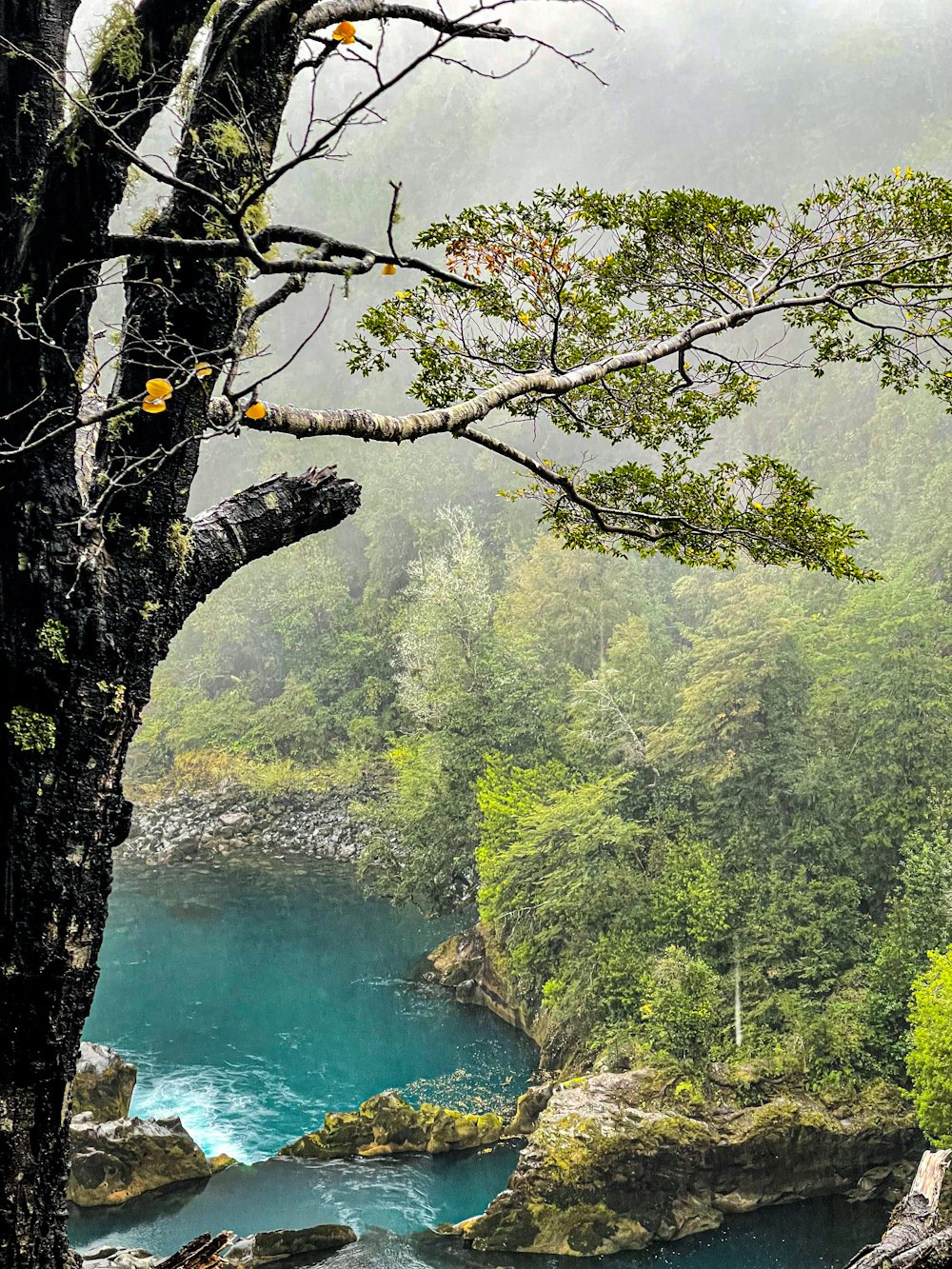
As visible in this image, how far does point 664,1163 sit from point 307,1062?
5.55 metres

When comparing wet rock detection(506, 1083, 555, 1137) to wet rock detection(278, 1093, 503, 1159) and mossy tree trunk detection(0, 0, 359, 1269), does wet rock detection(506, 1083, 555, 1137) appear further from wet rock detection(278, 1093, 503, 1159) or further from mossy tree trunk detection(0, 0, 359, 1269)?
mossy tree trunk detection(0, 0, 359, 1269)

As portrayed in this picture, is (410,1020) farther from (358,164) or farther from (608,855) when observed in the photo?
(358,164)

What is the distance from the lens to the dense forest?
11.7m

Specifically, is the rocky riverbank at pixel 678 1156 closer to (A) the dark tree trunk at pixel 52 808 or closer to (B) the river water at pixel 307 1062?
(B) the river water at pixel 307 1062

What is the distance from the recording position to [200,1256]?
3.29 metres

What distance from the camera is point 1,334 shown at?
7.36ft

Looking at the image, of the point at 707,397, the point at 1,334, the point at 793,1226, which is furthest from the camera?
the point at 793,1226

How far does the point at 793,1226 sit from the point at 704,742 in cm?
592

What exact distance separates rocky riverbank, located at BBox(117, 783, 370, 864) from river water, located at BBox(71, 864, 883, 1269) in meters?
1.97

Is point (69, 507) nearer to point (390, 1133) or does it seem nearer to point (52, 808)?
point (52, 808)

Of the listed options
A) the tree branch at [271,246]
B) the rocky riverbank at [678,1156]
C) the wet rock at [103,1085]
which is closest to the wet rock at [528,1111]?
the rocky riverbank at [678,1156]

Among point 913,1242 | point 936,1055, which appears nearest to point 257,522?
point 913,1242

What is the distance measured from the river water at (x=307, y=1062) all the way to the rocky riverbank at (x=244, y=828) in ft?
6.45

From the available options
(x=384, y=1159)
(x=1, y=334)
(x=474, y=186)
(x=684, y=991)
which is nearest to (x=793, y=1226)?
(x=684, y=991)
